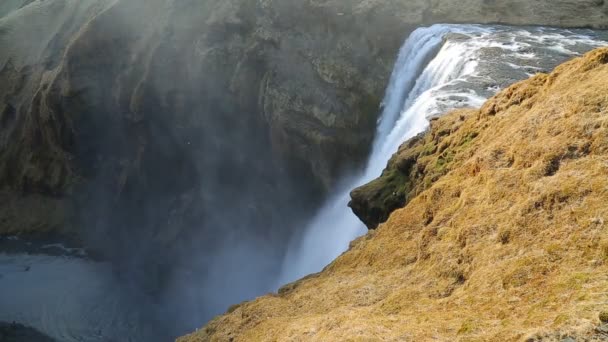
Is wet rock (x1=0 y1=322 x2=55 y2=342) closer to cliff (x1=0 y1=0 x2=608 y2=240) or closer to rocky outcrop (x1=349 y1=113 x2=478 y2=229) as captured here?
cliff (x1=0 y1=0 x2=608 y2=240)

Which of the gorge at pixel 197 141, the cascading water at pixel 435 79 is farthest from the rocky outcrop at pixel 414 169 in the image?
the gorge at pixel 197 141

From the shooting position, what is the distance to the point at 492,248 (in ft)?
32.6

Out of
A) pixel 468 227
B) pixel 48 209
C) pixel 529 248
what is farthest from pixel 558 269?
pixel 48 209

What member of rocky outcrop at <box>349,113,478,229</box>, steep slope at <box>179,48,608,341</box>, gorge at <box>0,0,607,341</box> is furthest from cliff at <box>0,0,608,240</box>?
steep slope at <box>179,48,608,341</box>

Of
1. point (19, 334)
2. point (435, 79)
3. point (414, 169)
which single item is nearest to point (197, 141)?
point (19, 334)

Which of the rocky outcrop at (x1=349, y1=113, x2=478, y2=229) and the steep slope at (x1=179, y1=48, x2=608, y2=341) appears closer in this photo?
the steep slope at (x1=179, y1=48, x2=608, y2=341)

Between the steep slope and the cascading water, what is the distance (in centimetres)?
1058

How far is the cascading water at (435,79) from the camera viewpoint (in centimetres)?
2630

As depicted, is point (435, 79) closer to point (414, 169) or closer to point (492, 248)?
point (414, 169)

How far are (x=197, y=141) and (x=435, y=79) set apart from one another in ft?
97.9

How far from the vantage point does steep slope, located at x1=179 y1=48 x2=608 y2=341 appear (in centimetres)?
782

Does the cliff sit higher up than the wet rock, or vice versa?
the cliff

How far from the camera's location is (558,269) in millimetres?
7969

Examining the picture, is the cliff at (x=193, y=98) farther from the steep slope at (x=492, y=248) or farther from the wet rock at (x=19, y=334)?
Result: the steep slope at (x=492, y=248)
